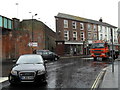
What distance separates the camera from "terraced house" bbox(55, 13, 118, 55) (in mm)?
46312

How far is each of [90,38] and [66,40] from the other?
9381mm

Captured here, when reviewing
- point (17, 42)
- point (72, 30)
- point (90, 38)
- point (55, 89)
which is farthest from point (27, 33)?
point (55, 89)

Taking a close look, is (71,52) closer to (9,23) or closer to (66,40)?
(66,40)

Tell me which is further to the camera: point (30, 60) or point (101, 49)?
point (101, 49)

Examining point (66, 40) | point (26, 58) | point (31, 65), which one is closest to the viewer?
point (31, 65)

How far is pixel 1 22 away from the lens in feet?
97.3

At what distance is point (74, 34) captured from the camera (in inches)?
1950

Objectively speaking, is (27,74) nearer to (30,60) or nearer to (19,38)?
(30,60)

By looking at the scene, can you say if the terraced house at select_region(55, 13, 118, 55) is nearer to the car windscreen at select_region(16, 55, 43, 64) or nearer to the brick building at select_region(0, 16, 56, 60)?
the brick building at select_region(0, 16, 56, 60)

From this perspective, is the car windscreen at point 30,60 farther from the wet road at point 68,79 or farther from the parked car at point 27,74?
the wet road at point 68,79

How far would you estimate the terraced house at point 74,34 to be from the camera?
152ft

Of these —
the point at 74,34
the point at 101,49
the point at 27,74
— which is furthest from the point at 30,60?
the point at 74,34

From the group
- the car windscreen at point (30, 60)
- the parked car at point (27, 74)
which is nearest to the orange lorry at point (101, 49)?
the car windscreen at point (30, 60)

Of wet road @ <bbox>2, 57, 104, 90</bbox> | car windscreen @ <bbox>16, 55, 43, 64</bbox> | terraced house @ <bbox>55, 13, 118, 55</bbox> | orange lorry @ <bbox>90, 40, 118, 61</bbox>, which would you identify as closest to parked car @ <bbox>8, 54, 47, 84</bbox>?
wet road @ <bbox>2, 57, 104, 90</bbox>
